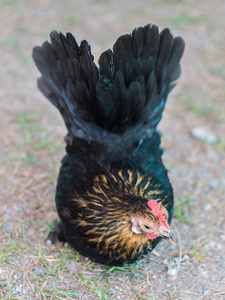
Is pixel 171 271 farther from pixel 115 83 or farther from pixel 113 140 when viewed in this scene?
pixel 115 83

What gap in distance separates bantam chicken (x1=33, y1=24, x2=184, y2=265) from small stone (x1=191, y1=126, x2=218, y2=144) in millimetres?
1170

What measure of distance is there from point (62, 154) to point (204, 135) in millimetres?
1765

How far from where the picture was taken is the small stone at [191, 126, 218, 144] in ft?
14.3

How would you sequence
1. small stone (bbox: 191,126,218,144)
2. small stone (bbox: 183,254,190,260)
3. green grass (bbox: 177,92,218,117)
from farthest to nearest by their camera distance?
1. green grass (bbox: 177,92,218,117)
2. small stone (bbox: 191,126,218,144)
3. small stone (bbox: 183,254,190,260)

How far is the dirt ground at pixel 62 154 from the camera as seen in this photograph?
8.98 feet

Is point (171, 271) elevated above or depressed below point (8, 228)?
above

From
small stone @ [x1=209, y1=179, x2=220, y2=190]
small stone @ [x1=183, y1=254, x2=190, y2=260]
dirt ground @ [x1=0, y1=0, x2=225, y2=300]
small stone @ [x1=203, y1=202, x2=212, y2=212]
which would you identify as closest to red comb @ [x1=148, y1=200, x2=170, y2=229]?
dirt ground @ [x1=0, y1=0, x2=225, y2=300]

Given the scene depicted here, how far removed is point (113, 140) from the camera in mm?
2996

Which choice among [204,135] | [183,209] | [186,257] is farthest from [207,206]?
[204,135]

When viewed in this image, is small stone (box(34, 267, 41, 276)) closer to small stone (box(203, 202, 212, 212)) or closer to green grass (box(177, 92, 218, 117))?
small stone (box(203, 202, 212, 212))

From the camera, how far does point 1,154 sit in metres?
3.94

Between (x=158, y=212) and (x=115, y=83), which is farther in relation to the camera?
(x=115, y=83)

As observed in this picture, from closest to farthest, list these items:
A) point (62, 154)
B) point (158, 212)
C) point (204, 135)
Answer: point (158, 212)
point (62, 154)
point (204, 135)

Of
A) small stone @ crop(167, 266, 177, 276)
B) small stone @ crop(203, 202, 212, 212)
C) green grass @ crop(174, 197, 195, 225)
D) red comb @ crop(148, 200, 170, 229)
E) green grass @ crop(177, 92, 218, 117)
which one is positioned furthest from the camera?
green grass @ crop(177, 92, 218, 117)
